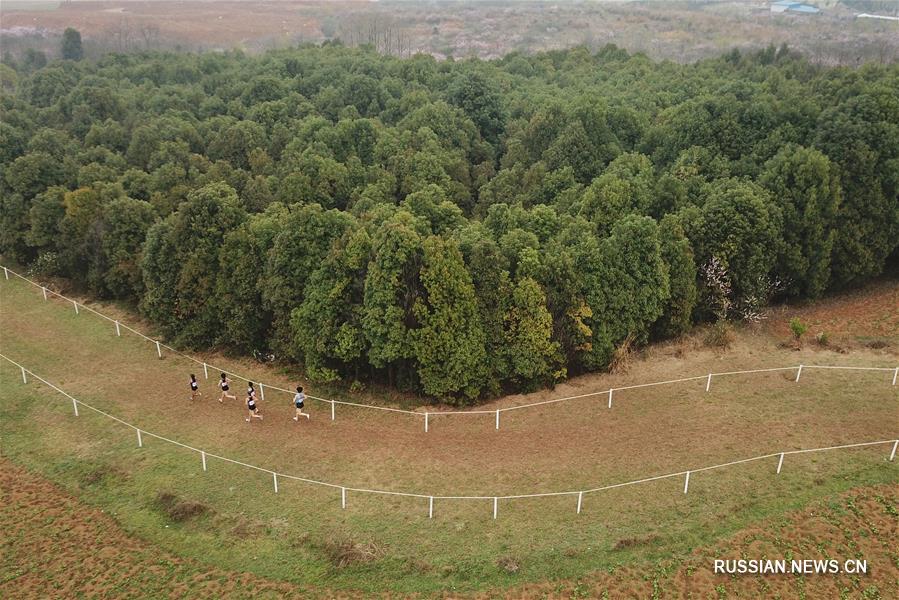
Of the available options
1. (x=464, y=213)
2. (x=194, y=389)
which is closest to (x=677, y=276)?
(x=464, y=213)

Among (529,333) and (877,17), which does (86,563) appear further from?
(877,17)

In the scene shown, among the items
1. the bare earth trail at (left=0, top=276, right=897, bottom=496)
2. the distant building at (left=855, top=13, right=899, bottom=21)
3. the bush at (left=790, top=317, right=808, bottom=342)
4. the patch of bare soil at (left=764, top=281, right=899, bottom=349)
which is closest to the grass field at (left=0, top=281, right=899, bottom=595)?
the bare earth trail at (left=0, top=276, right=897, bottom=496)

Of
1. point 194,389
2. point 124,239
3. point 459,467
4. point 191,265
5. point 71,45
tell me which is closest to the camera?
point 459,467

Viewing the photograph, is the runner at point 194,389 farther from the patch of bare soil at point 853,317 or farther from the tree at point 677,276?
the patch of bare soil at point 853,317

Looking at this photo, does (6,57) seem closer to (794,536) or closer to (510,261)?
(510,261)

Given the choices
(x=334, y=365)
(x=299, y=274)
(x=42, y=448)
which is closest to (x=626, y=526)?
(x=334, y=365)

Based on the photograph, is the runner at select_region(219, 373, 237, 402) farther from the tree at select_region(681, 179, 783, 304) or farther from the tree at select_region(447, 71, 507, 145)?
the tree at select_region(447, 71, 507, 145)
